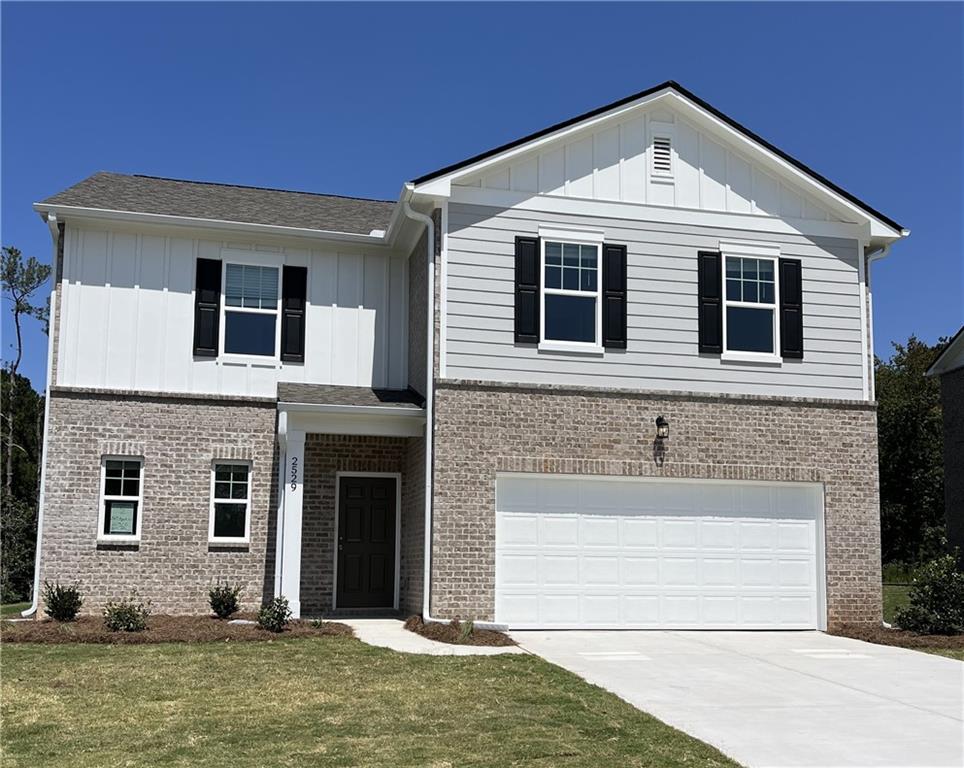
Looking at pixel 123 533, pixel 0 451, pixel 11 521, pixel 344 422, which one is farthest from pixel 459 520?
pixel 0 451

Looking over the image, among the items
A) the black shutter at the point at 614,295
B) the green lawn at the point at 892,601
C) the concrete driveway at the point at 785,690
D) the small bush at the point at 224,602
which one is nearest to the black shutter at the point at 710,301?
the black shutter at the point at 614,295

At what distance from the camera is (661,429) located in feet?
53.9

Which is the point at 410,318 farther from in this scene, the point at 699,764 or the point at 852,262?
the point at 699,764

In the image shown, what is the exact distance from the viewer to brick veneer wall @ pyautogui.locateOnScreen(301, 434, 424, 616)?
17.5 metres

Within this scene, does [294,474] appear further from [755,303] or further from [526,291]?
[755,303]

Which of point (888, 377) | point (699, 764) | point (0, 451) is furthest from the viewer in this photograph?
point (888, 377)

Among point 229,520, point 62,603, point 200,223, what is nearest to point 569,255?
point 200,223

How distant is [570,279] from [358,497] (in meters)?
5.11

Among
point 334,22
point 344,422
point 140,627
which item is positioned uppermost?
point 334,22

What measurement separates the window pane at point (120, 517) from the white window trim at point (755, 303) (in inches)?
376

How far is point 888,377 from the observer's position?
45.2m

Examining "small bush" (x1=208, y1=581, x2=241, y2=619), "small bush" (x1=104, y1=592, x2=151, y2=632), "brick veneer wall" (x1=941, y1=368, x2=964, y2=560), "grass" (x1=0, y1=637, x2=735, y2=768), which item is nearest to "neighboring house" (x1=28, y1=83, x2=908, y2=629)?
"small bush" (x1=208, y1=581, x2=241, y2=619)

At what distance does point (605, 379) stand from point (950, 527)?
42.6 ft

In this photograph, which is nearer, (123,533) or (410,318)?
(123,533)
